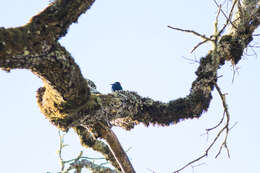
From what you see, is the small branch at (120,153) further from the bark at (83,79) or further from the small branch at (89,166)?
the small branch at (89,166)

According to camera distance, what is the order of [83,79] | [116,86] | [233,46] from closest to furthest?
[83,79] → [233,46] → [116,86]

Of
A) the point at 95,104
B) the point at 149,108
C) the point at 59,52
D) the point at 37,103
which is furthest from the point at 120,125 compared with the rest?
the point at 59,52

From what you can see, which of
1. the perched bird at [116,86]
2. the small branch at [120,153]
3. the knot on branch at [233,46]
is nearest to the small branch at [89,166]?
the small branch at [120,153]

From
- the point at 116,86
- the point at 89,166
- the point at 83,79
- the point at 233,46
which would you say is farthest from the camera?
the point at 116,86

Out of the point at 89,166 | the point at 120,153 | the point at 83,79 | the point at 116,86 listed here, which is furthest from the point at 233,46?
the point at 116,86

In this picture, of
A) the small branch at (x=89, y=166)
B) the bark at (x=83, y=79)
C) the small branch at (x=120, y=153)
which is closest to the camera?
the bark at (x=83, y=79)

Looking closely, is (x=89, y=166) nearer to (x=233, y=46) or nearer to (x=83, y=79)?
(x=83, y=79)

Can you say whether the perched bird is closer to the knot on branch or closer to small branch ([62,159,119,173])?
small branch ([62,159,119,173])

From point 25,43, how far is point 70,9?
1.82 feet

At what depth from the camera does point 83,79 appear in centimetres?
320

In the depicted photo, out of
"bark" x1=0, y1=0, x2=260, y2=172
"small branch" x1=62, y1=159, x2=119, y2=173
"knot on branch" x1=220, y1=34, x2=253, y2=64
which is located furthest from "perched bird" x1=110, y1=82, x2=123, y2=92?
"knot on branch" x1=220, y1=34, x2=253, y2=64

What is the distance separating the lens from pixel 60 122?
3.55 meters

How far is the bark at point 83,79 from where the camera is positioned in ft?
8.91

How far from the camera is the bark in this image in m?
2.72
